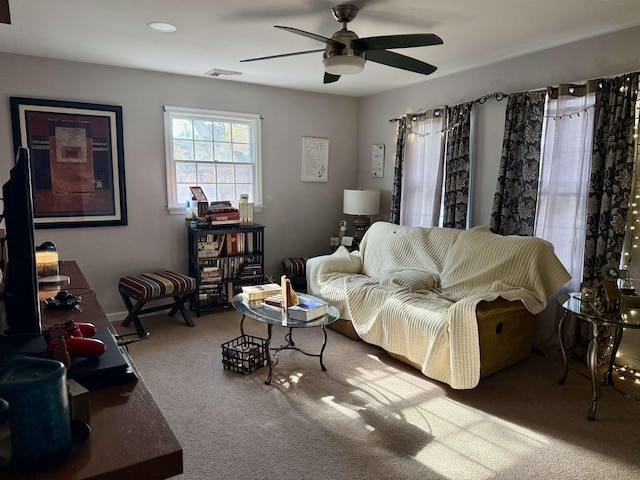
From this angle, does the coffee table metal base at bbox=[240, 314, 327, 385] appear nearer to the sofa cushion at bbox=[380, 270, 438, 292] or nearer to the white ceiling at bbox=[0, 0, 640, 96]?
the sofa cushion at bbox=[380, 270, 438, 292]

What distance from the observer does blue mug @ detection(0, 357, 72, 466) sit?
2.16 ft

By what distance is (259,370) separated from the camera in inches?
121

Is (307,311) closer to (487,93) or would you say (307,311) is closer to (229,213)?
(229,213)

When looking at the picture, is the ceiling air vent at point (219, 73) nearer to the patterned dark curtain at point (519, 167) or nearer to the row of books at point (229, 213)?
the row of books at point (229, 213)

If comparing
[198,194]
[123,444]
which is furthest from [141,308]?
[123,444]

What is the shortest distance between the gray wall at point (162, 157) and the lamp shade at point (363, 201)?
22.6 inches

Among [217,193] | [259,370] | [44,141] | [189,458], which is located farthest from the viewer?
[217,193]

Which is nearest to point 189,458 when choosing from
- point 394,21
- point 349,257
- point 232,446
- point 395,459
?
point 232,446

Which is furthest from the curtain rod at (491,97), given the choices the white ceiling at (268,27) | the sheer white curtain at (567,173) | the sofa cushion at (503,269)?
the sofa cushion at (503,269)

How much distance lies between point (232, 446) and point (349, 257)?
2.39m

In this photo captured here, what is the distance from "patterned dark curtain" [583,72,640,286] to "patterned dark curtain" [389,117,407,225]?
6.46ft

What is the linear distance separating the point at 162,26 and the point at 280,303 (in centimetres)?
206

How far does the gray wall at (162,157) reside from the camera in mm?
3770

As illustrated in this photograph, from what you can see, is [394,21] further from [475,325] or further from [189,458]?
[189,458]
